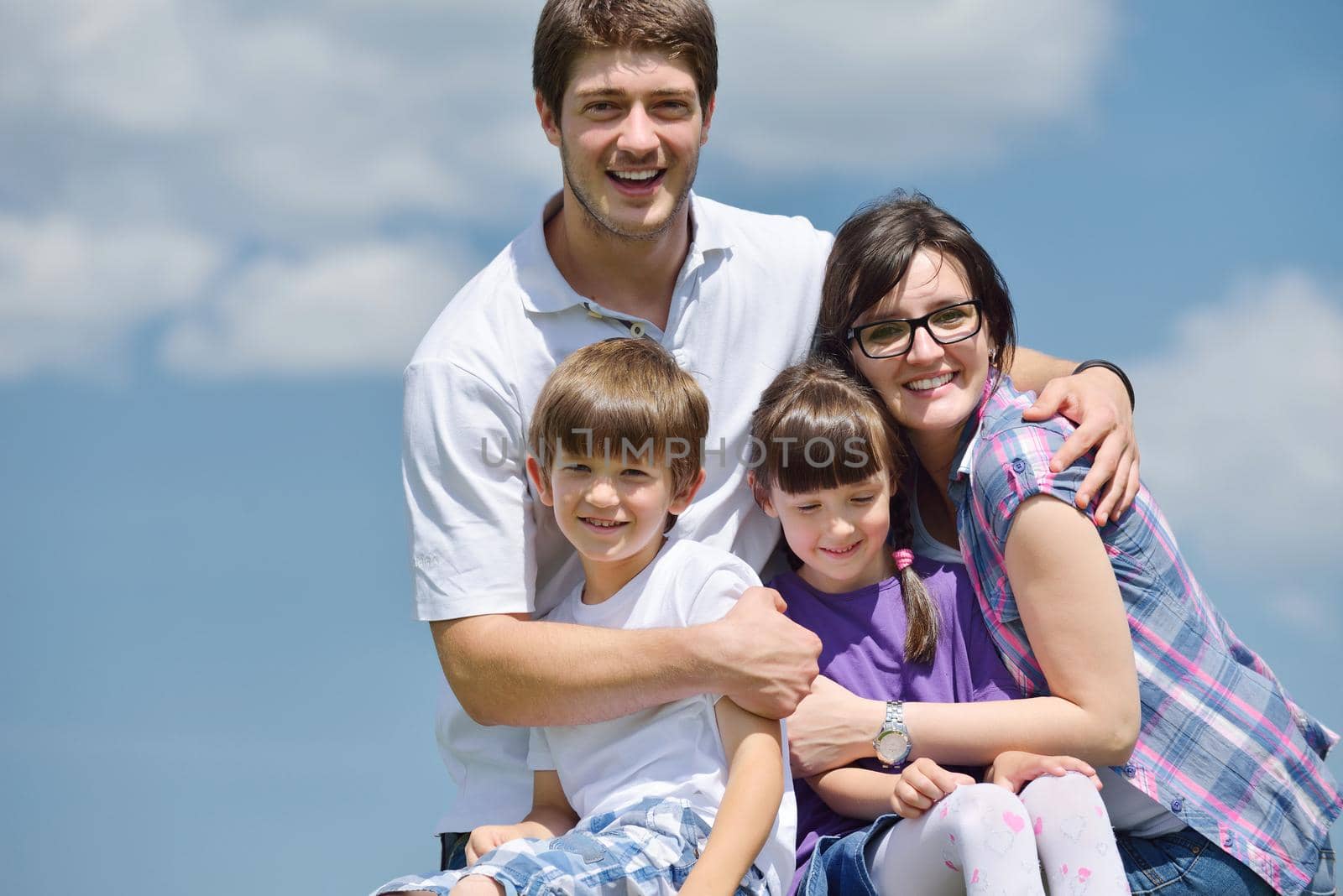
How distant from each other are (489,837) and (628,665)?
23.5 inches

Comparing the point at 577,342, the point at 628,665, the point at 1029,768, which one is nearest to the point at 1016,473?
the point at 1029,768

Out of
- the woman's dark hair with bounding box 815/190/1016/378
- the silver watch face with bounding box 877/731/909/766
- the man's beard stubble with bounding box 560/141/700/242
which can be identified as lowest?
the silver watch face with bounding box 877/731/909/766

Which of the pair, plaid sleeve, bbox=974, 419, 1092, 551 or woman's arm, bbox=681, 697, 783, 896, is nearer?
woman's arm, bbox=681, 697, 783, 896

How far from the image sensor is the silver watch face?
352cm

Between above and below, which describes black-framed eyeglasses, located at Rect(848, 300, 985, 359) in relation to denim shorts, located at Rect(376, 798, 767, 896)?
above

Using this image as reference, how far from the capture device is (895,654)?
376 cm

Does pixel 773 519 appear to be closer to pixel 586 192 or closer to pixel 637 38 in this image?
pixel 586 192

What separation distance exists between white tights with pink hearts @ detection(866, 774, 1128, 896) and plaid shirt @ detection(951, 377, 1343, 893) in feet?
1.32

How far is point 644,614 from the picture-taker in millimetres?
3555

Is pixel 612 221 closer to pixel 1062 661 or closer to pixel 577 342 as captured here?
pixel 577 342

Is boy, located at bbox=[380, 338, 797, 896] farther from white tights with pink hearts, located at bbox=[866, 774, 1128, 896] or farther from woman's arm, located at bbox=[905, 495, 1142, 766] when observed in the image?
woman's arm, located at bbox=[905, 495, 1142, 766]

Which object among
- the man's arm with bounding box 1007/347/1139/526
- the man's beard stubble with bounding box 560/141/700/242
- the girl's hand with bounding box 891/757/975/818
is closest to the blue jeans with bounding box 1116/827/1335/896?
the girl's hand with bounding box 891/757/975/818

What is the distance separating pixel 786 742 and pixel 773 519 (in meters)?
0.94

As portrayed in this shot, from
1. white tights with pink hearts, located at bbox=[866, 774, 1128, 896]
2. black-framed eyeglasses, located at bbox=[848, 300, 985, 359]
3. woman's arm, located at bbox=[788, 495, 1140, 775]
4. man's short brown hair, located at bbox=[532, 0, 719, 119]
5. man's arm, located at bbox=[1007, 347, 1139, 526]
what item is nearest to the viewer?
white tights with pink hearts, located at bbox=[866, 774, 1128, 896]
